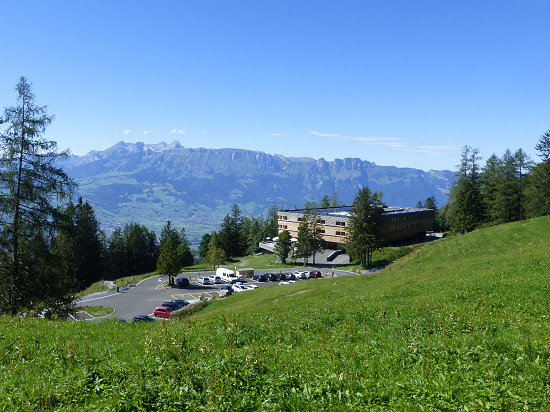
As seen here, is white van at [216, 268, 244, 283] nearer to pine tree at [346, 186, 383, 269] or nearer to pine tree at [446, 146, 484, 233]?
pine tree at [346, 186, 383, 269]

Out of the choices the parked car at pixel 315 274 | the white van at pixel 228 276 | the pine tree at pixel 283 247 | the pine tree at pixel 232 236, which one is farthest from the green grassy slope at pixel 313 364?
the pine tree at pixel 232 236

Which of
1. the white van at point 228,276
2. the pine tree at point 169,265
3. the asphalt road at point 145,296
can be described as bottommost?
the asphalt road at point 145,296

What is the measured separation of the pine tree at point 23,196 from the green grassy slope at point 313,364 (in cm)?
880

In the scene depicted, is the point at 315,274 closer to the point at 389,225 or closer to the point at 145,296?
the point at 389,225

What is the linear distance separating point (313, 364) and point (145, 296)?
53937 millimetres

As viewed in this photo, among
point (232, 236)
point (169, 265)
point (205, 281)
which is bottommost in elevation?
point (205, 281)

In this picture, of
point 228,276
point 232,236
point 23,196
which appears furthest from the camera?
point 232,236

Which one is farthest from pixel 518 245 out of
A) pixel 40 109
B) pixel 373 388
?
pixel 40 109

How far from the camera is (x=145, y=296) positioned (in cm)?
5569

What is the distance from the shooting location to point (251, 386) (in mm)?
6715

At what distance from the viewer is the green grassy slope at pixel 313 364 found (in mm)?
6008

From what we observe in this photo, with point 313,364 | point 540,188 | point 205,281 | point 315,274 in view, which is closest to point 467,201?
point 540,188

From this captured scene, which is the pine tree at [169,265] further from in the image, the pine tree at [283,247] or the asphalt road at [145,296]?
the pine tree at [283,247]

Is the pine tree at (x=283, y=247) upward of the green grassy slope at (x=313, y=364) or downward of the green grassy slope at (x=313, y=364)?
downward
